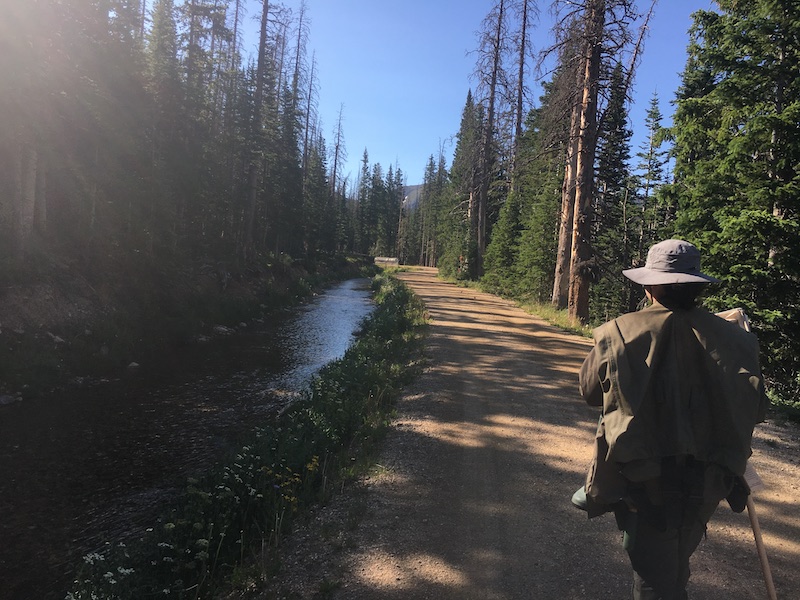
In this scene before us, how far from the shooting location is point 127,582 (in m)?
3.65

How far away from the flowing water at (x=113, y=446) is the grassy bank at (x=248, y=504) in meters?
0.61

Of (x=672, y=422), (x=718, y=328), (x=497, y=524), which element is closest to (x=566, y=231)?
(x=497, y=524)

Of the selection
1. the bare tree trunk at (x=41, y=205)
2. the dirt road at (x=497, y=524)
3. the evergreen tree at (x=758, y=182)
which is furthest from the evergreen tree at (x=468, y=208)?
the dirt road at (x=497, y=524)

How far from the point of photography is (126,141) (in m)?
17.4

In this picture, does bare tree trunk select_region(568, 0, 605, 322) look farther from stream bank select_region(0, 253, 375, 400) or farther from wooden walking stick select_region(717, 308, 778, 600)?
stream bank select_region(0, 253, 375, 400)

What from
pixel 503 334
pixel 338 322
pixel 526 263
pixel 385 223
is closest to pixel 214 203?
pixel 338 322

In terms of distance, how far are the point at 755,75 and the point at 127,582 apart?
38.9 ft

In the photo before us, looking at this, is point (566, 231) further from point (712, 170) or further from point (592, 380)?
point (592, 380)

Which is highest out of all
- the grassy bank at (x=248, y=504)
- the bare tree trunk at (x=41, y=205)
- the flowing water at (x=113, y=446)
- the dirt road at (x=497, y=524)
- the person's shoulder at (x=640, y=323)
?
the bare tree trunk at (x=41, y=205)

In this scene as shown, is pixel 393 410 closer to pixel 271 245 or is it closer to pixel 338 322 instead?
pixel 338 322

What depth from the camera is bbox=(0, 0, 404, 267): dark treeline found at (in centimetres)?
1185

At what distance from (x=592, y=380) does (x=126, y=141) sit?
19813mm

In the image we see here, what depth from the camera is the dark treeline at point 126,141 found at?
11852 millimetres

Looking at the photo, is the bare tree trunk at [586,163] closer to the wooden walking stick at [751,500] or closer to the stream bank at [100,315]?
the wooden walking stick at [751,500]
